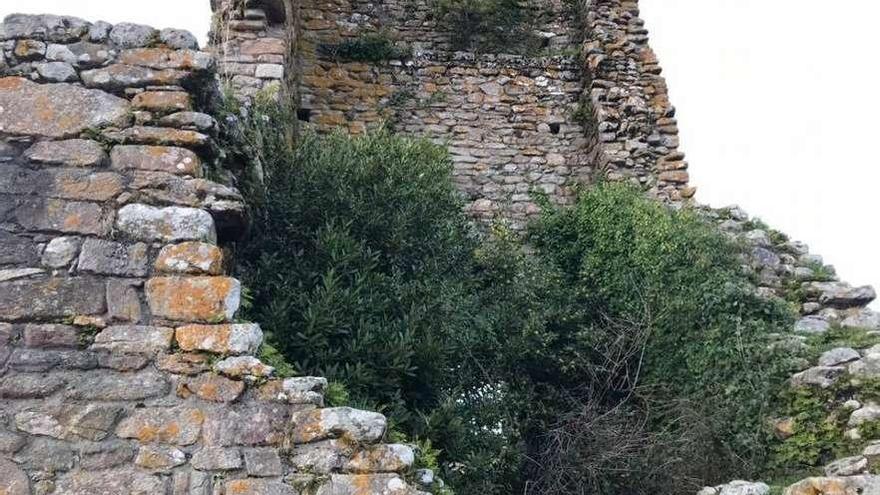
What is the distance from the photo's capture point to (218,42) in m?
6.97

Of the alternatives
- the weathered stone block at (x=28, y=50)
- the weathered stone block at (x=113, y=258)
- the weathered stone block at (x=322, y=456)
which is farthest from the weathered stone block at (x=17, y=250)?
the weathered stone block at (x=322, y=456)

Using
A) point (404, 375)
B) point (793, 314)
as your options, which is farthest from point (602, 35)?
point (404, 375)

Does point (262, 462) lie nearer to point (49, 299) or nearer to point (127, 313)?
point (127, 313)

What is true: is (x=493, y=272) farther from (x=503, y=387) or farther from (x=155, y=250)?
(x=155, y=250)

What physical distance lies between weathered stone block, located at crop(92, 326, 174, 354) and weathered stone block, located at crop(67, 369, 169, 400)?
0.32ft

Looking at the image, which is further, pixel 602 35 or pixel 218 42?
pixel 602 35

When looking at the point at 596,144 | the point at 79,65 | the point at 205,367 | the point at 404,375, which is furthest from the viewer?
the point at 596,144

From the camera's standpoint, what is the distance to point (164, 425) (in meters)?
3.35

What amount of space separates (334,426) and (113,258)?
1.23m

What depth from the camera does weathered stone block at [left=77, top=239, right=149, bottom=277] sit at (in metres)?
3.62

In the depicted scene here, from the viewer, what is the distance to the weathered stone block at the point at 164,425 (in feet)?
10.9

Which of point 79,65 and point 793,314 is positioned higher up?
point 79,65

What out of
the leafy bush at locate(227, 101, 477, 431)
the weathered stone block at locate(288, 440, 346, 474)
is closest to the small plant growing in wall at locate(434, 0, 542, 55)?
the leafy bush at locate(227, 101, 477, 431)

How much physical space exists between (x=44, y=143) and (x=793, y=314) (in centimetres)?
502
